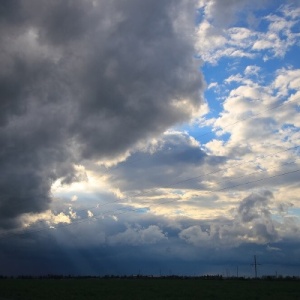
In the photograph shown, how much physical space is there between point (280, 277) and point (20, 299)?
440 ft

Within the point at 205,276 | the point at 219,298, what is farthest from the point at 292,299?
the point at 205,276

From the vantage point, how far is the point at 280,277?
165375mm

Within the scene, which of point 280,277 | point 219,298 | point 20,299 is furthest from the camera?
point 280,277

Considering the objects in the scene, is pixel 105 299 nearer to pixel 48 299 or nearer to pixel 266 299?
pixel 48 299

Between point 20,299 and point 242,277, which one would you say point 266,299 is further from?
point 242,277

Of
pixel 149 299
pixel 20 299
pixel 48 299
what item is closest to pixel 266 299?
pixel 149 299

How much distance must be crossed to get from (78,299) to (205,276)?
142 metres

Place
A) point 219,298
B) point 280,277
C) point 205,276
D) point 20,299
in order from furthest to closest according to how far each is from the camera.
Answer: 1. point 205,276
2. point 280,277
3. point 219,298
4. point 20,299

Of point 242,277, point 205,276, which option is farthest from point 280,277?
point 205,276

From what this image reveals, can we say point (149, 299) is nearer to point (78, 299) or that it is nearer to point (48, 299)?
point (78, 299)

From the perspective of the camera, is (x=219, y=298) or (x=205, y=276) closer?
(x=219, y=298)

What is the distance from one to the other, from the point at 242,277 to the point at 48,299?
12376 cm

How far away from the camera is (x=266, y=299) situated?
6091cm

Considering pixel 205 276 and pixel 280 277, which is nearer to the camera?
pixel 280 277
